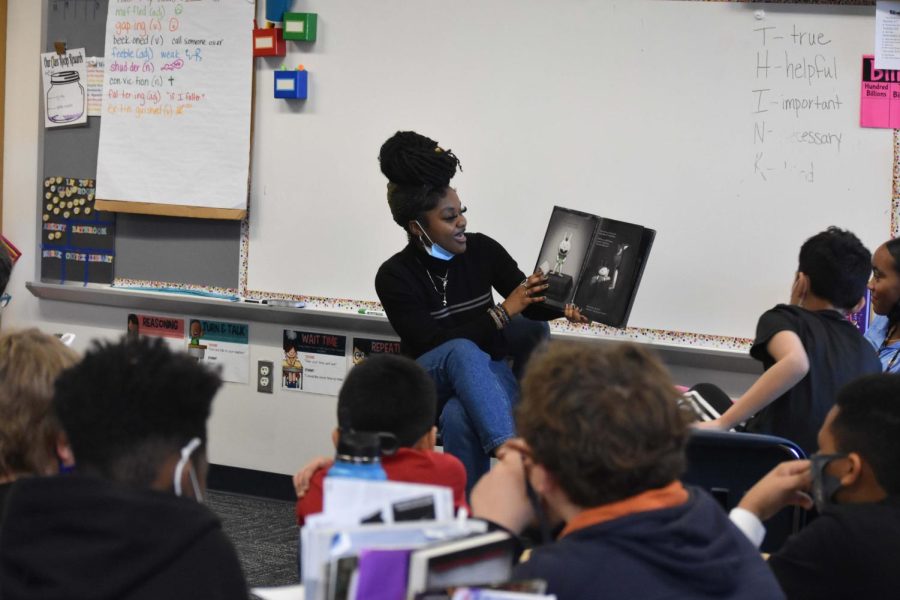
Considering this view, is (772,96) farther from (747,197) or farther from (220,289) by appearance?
(220,289)

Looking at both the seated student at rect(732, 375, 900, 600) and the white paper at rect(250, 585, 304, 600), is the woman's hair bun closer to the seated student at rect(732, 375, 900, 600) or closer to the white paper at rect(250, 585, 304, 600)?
the seated student at rect(732, 375, 900, 600)

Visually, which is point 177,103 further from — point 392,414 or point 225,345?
point 392,414

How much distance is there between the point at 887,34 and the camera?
3.33 meters

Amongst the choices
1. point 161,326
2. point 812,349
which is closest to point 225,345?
point 161,326

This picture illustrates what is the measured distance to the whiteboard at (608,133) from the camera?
3.43 meters

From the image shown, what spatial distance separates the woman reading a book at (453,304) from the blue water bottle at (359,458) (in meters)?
1.65

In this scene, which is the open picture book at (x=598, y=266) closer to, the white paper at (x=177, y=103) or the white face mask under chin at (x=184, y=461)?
the white paper at (x=177, y=103)

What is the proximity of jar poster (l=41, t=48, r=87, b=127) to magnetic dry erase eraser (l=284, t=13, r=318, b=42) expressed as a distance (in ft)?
3.44

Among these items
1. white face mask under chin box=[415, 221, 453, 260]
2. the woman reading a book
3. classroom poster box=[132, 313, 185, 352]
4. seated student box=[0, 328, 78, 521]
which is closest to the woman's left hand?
the woman reading a book

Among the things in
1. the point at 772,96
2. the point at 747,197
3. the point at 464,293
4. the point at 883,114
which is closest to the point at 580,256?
the point at 464,293

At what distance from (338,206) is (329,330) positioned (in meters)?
0.51

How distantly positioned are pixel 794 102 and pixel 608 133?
634 millimetres

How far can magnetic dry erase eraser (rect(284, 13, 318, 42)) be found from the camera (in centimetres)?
404

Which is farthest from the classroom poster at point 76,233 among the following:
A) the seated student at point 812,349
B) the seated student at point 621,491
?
the seated student at point 621,491
